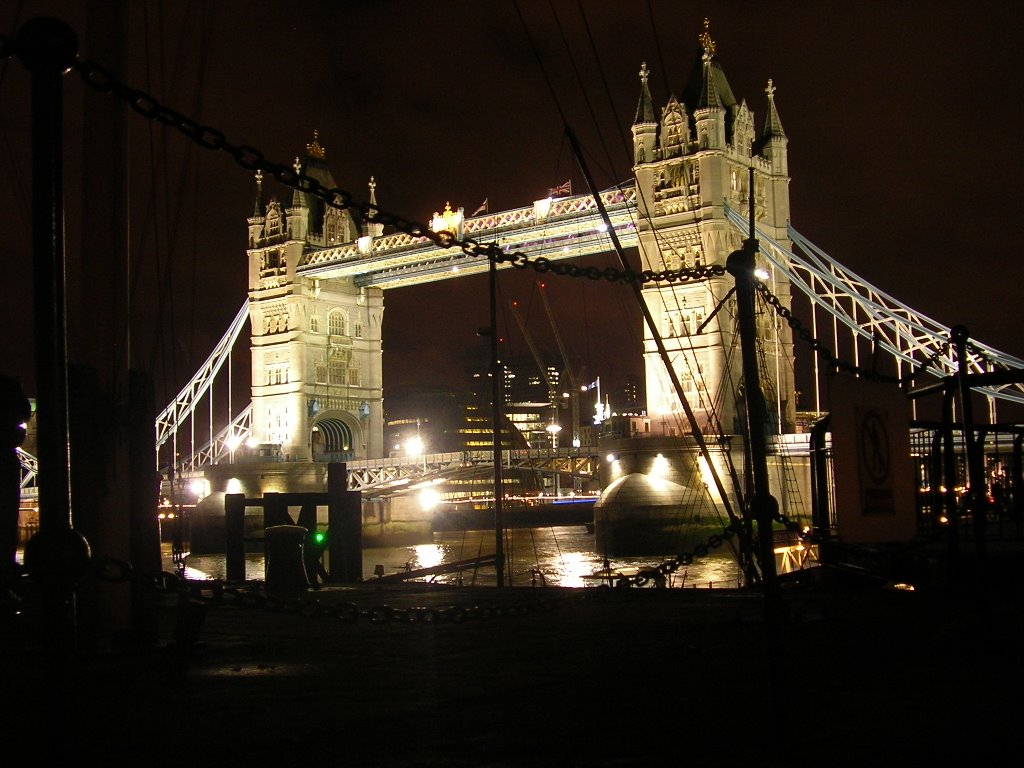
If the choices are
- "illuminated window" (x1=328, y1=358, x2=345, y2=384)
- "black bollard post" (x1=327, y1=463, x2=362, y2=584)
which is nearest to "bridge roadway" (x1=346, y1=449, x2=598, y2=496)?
"illuminated window" (x1=328, y1=358, x2=345, y2=384)

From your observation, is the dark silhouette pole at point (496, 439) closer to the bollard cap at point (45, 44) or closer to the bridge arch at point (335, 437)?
the bollard cap at point (45, 44)

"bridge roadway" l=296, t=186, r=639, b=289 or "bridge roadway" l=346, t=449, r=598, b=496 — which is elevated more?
"bridge roadway" l=296, t=186, r=639, b=289

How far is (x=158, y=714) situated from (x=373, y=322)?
56.7 metres

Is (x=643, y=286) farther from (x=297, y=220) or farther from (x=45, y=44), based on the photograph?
(x=45, y=44)

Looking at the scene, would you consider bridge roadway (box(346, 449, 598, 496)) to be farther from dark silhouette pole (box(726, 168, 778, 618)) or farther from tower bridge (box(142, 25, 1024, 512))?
dark silhouette pole (box(726, 168, 778, 618))

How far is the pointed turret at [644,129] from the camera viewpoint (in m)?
43.5

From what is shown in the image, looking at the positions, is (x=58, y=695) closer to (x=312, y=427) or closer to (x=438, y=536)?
(x=312, y=427)

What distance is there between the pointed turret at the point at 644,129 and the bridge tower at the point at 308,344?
17.6m

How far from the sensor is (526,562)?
3934cm

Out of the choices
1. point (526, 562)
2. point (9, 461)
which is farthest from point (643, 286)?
point (9, 461)

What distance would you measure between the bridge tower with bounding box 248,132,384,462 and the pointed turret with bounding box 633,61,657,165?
692 inches

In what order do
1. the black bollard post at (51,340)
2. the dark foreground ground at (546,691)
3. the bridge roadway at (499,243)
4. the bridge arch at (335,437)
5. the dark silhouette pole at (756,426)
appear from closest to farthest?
the black bollard post at (51,340) → the dark foreground ground at (546,691) → the dark silhouette pole at (756,426) → the bridge roadway at (499,243) → the bridge arch at (335,437)

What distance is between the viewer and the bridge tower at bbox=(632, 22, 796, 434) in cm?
4028

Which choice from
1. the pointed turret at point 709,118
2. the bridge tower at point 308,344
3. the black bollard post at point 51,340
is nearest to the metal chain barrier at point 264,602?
the black bollard post at point 51,340
